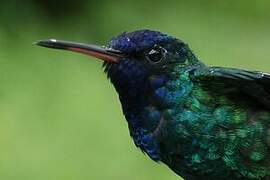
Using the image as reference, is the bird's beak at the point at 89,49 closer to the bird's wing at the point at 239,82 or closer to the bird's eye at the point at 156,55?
the bird's eye at the point at 156,55

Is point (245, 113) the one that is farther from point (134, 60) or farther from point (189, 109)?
point (134, 60)

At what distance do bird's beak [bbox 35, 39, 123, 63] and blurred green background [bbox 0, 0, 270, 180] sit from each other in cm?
195

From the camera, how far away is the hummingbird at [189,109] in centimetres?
262

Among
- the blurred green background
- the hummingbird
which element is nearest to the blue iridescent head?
the hummingbird

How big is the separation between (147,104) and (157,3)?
3.32 m

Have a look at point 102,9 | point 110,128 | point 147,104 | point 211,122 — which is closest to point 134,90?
point 147,104

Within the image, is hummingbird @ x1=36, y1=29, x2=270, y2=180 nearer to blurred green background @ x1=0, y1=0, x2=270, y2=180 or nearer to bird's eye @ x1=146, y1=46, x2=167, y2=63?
bird's eye @ x1=146, y1=46, x2=167, y2=63

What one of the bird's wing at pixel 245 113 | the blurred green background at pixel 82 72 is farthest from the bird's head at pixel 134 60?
the blurred green background at pixel 82 72

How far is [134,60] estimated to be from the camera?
2.65 m

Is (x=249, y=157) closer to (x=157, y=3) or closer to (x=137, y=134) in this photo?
(x=137, y=134)

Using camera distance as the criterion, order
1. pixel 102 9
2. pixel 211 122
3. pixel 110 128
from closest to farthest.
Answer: pixel 211 122 → pixel 110 128 → pixel 102 9

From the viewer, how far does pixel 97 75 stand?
4918 mm

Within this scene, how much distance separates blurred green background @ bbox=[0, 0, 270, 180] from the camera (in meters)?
4.59

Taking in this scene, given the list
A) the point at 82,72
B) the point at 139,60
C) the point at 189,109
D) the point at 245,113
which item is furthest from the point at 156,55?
the point at 82,72
